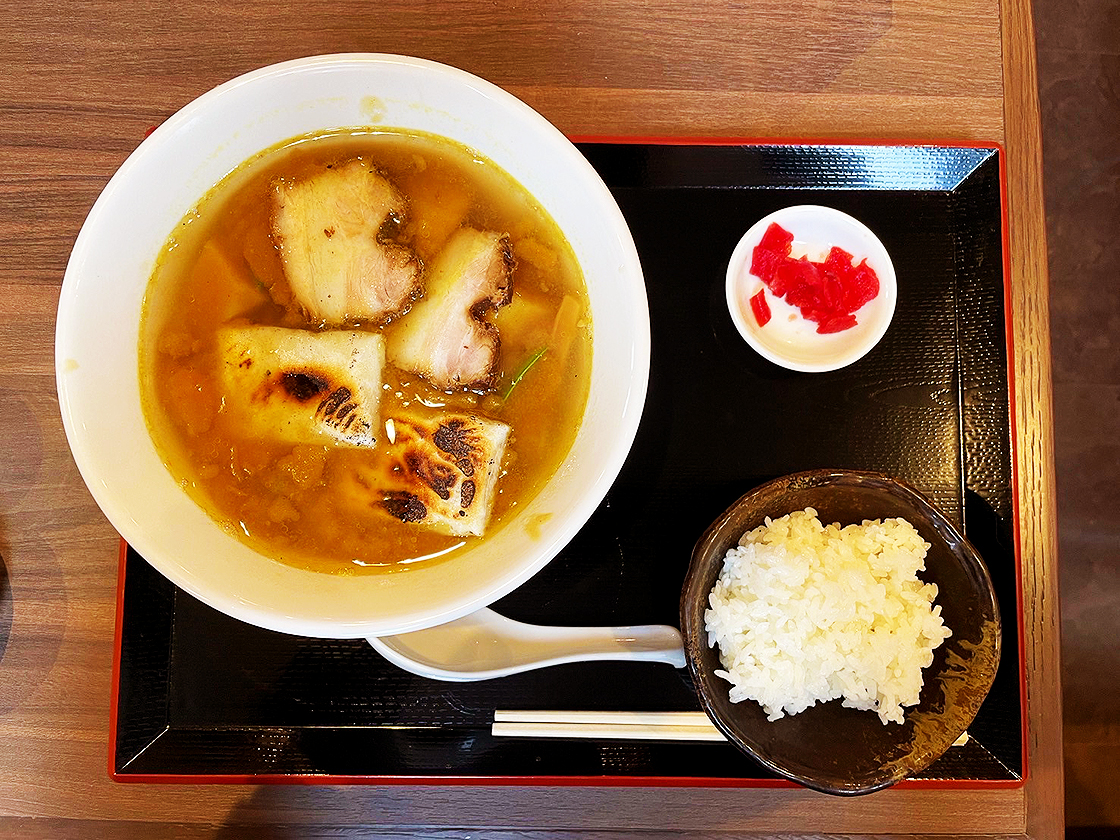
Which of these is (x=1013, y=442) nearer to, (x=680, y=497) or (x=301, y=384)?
(x=680, y=497)

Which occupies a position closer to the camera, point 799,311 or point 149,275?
point 149,275

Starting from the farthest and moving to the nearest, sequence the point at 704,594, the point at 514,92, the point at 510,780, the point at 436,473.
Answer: the point at 514,92
the point at 510,780
the point at 704,594
the point at 436,473

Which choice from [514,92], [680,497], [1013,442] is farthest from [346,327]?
[1013,442]

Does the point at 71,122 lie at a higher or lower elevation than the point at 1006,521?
higher

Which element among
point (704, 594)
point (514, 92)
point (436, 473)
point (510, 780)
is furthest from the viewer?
point (514, 92)

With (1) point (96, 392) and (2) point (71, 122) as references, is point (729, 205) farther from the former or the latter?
(2) point (71, 122)

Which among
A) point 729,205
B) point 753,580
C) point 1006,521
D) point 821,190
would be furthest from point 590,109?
point 1006,521

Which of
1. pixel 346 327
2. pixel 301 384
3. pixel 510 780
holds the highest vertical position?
pixel 346 327
